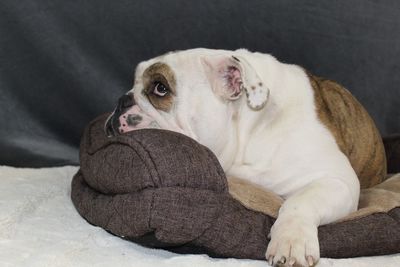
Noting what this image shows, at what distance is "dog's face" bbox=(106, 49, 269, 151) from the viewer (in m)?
2.81

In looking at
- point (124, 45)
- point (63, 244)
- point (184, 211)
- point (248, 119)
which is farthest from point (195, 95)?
point (124, 45)

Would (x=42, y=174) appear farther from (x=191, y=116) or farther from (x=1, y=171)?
(x=191, y=116)

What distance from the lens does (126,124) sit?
290 cm

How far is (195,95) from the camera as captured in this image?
111 inches

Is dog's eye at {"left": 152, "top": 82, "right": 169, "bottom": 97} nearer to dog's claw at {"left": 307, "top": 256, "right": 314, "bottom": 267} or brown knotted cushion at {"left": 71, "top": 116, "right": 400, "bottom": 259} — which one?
brown knotted cushion at {"left": 71, "top": 116, "right": 400, "bottom": 259}

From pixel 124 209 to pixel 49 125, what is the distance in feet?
5.96

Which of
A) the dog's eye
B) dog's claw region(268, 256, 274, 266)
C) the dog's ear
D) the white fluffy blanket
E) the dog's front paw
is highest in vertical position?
the dog's ear

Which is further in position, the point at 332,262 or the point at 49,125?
the point at 49,125

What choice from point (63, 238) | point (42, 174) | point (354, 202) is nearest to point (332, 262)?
point (354, 202)

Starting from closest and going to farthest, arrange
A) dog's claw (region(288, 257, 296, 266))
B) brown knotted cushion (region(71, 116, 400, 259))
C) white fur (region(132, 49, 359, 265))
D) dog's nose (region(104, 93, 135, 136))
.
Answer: dog's claw (region(288, 257, 296, 266)), brown knotted cushion (region(71, 116, 400, 259)), white fur (region(132, 49, 359, 265)), dog's nose (region(104, 93, 135, 136))

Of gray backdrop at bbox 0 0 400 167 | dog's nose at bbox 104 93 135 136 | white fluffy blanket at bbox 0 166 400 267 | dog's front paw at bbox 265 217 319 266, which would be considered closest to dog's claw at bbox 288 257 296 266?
dog's front paw at bbox 265 217 319 266

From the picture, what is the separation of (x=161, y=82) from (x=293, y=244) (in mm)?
904

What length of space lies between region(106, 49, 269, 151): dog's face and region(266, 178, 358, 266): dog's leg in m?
0.42

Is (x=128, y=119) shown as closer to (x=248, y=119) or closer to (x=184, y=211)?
(x=248, y=119)
